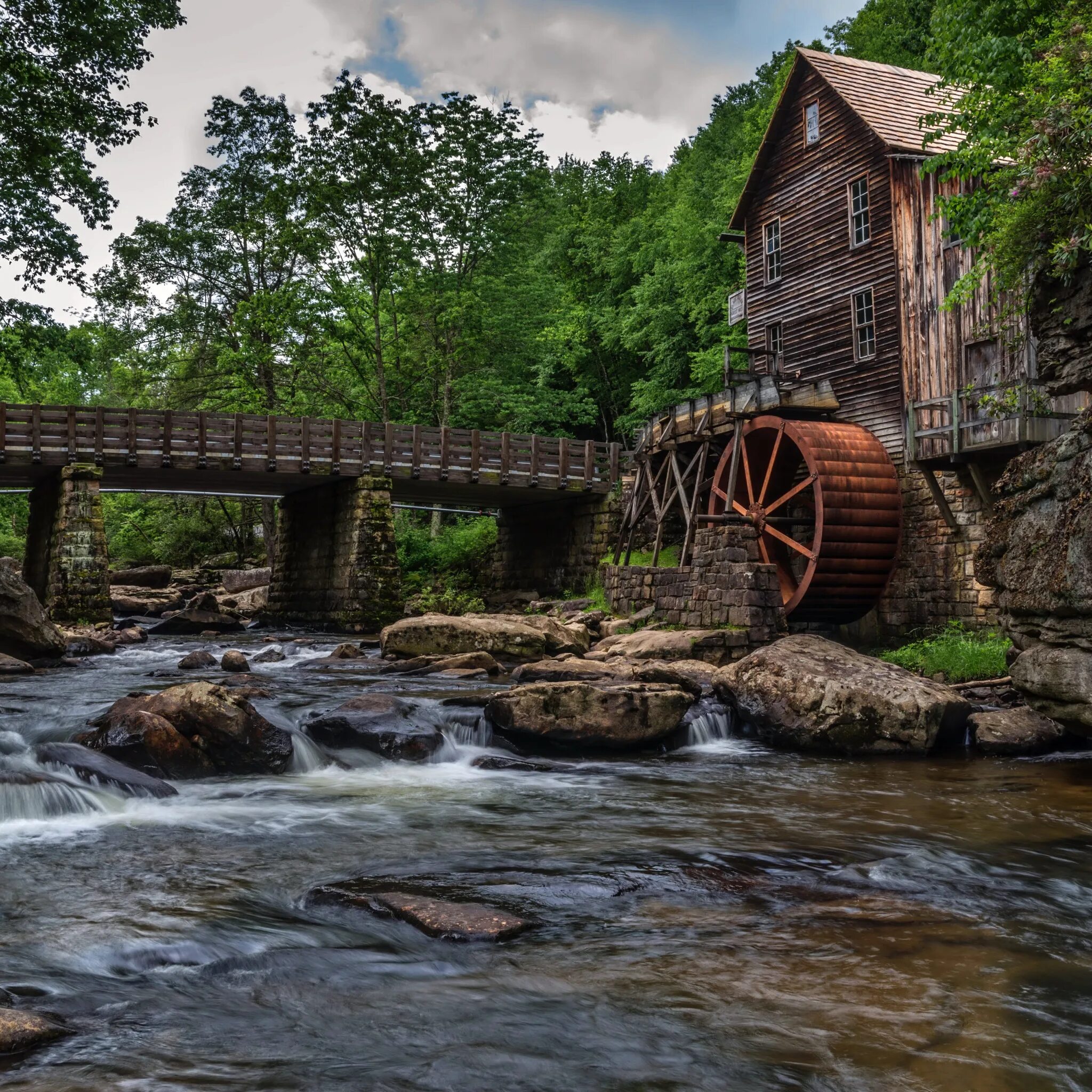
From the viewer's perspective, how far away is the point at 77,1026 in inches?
134

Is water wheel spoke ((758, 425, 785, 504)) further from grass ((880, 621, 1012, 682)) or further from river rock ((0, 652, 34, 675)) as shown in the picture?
river rock ((0, 652, 34, 675))

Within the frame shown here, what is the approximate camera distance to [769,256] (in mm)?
21688

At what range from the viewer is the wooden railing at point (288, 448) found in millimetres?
21750

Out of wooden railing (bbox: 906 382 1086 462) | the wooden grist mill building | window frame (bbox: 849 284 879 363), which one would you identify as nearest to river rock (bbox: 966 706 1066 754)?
wooden railing (bbox: 906 382 1086 462)

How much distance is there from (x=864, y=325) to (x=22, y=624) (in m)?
15.1

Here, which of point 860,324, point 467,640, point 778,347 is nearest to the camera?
point 467,640

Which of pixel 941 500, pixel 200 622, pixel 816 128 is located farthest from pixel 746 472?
pixel 200 622

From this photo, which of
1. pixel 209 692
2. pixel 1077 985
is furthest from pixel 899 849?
pixel 209 692

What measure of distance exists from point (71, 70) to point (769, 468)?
42.9 ft

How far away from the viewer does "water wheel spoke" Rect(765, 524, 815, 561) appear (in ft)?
58.2

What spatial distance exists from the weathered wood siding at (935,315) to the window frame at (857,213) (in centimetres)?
69

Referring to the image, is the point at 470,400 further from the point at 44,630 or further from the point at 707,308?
the point at 44,630

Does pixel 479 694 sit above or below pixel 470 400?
below

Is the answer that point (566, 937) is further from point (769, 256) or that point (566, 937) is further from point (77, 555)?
point (769, 256)
